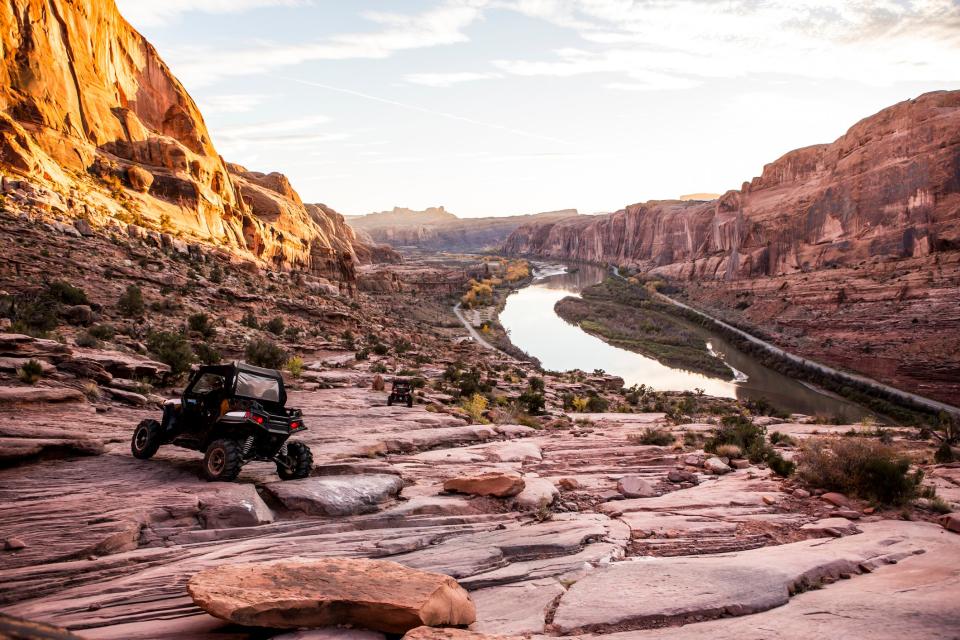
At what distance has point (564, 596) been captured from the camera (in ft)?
15.5

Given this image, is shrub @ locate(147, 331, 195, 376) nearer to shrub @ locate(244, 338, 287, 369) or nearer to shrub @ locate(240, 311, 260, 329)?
shrub @ locate(244, 338, 287, 369)

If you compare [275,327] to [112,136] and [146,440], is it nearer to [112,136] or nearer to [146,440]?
[146,440]

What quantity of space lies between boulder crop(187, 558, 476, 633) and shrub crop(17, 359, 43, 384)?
6504 mm

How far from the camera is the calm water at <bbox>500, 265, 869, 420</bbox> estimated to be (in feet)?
119

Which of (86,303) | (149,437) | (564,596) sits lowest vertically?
(564,596)

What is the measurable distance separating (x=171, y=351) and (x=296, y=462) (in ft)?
26.1

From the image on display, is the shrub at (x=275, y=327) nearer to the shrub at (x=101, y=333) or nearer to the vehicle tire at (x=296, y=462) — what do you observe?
the shrub at (x=101, y=333)

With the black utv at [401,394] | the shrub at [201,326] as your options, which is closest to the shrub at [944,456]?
the black utv at [401,394]

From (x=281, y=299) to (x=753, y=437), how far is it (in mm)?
24387

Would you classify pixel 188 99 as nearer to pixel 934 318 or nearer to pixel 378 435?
pixel 378 435

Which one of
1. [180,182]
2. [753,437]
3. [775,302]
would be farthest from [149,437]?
[775,302]

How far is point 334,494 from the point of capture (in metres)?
6.58

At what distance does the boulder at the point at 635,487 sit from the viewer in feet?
27.9

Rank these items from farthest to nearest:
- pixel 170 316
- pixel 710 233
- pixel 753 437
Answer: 1. pixel 710 233
2. pixel 170 316
3. pixel 753 437
